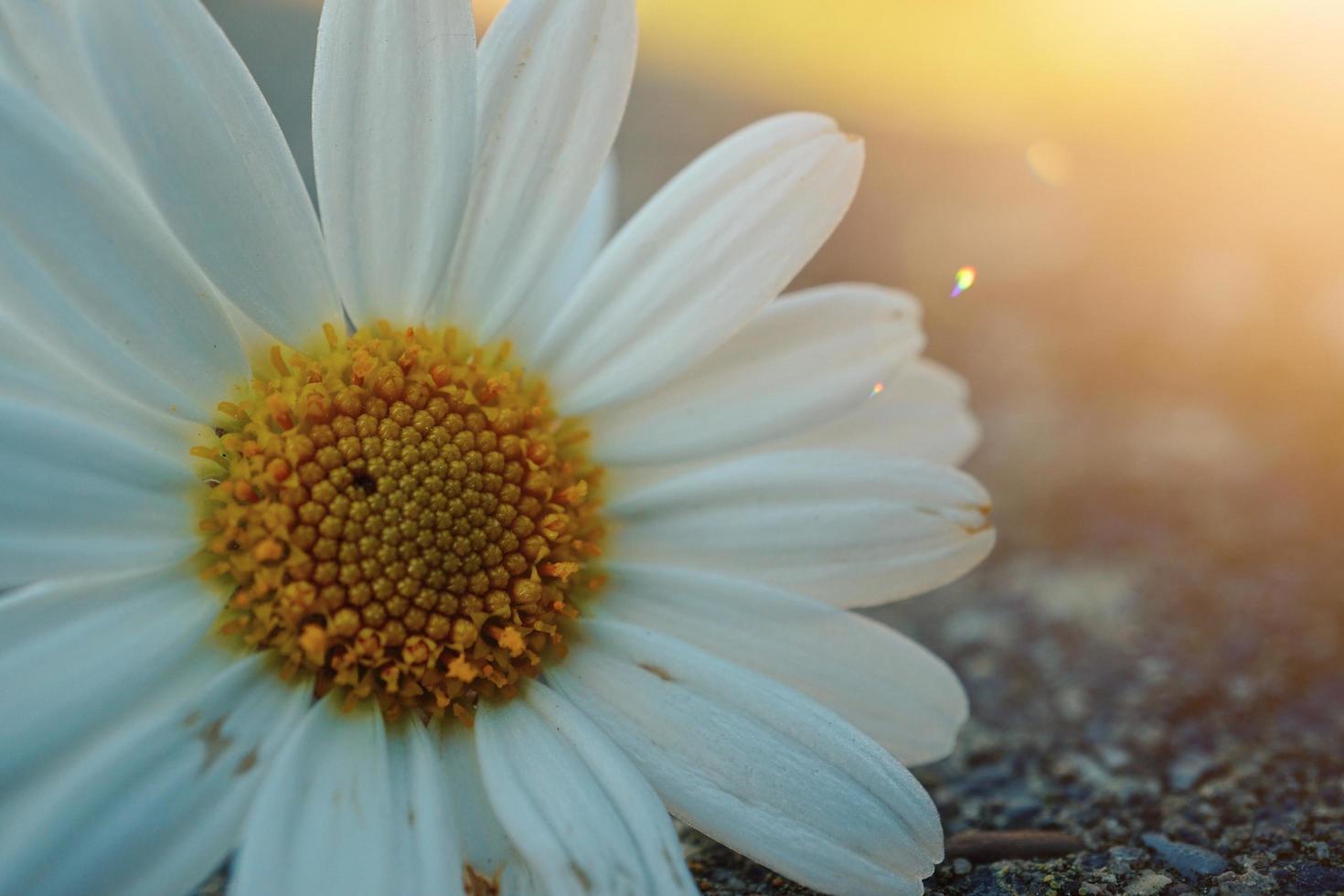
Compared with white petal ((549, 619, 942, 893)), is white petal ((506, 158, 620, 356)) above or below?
above

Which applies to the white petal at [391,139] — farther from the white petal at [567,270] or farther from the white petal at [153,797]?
the white petal at [153,797]

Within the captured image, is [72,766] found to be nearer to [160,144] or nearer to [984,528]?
[160,144]

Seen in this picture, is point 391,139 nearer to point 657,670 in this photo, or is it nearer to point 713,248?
point 713,248

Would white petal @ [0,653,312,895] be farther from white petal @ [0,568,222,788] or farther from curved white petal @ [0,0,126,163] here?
curved white petal @ [0,0,126,163]

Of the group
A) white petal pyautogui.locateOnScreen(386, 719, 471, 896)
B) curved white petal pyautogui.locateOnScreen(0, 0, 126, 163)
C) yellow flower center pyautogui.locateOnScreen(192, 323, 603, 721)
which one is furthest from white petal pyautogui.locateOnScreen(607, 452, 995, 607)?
curved white petal pyautogui.locateOnScreen(0, 0, 126, 163)

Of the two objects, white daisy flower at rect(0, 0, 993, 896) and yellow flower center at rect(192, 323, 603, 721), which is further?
yellow flower center at rect(192, 323, 603, 721)

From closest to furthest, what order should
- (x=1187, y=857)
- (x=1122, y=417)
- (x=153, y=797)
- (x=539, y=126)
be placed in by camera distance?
(x=153, y=797), (x=1187, y=857), (x=539, y=126), (x=1122, y=417)

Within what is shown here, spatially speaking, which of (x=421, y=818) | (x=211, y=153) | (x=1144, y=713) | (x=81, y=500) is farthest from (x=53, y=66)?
(x=1144, y=713)
